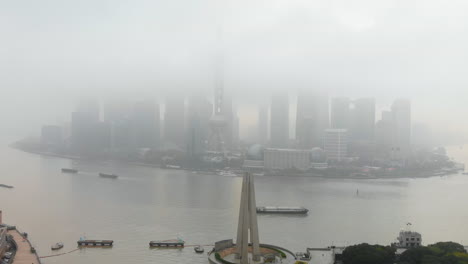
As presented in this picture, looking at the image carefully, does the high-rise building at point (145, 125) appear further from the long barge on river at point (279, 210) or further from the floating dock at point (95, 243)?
the floating dock at point (95, 243)

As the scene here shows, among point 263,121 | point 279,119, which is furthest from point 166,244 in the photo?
point 263,121

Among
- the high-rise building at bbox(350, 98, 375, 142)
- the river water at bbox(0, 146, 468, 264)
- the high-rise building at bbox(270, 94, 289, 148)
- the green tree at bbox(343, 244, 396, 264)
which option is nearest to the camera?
the green tree at bbox(343, 244, 396, 264)

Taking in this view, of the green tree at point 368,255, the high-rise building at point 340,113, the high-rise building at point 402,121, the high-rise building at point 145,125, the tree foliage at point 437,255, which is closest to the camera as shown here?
the tree foliage at point 437,255

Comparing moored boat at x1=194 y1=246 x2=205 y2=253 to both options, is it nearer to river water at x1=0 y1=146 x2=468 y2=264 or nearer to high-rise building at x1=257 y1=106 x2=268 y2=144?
river water at x1=0 y1=146 x2=468 y2=264

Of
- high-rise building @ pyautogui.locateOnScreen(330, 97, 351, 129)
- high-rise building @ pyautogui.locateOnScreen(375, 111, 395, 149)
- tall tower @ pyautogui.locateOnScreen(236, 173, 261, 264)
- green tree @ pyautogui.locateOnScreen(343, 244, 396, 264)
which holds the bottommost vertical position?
green tree @ pyautogui.locateOnScreen(343, 244, 396, 264)

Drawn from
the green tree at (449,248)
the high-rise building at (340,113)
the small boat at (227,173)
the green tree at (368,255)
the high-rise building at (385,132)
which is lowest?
the small boat at (227,173)

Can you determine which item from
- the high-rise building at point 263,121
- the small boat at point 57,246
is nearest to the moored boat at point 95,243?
the small boat at point 57,246

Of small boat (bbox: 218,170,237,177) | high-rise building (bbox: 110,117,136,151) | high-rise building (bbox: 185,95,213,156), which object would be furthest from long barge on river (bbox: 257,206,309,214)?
high-rise building (bbox: 110,117,136,151)
